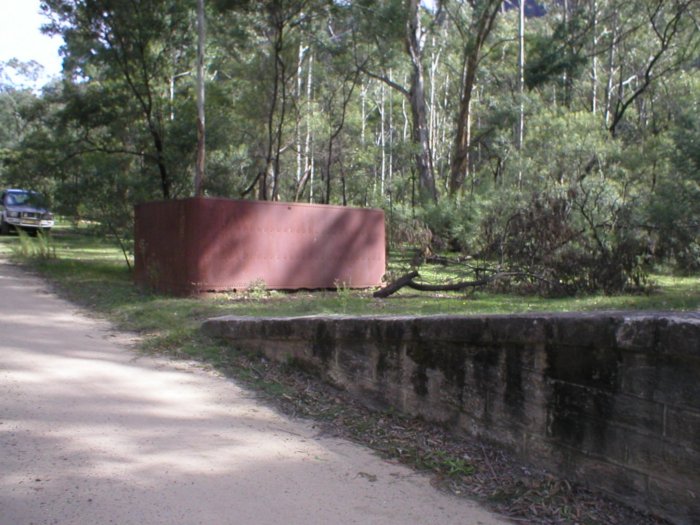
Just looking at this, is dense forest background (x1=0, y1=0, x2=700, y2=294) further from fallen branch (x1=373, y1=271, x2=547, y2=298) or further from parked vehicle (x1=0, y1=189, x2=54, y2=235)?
parked vehicle (x1=0, y1=189, x2=54, y2=235)

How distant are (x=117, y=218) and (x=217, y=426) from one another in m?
13.0

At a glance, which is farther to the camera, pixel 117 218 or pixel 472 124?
pixel 472 124

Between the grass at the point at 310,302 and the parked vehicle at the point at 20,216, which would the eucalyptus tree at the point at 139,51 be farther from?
the parked vehicle at the point at 20,216

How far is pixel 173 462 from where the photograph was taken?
4.98 metres

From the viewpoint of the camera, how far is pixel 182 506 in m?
4.26

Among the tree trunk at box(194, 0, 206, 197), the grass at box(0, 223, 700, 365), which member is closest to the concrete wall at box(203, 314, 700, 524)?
the grass at box(0, 223, 700, 365)

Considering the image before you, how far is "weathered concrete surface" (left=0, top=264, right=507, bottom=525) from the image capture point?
4.25 meters

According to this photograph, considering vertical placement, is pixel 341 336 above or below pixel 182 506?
above

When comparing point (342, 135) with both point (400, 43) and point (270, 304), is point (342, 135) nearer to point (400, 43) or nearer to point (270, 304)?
point (400, 43)

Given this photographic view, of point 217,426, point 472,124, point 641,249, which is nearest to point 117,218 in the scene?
point 641,249

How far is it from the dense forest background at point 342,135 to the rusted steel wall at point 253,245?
2.50m

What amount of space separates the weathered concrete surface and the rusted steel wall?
18.3 feet

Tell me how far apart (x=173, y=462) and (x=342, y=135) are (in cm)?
3394

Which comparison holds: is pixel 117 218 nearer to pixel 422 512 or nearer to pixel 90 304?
pixel 90 304
